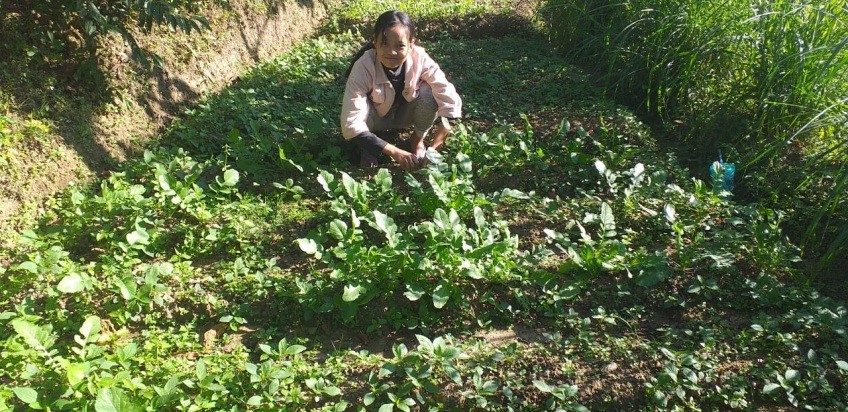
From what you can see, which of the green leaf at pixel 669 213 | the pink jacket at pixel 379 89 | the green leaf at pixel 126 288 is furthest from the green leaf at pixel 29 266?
the green leaf at pixel 669 213

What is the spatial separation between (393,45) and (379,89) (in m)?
0.36

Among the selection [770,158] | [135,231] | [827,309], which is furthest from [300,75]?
[827,309]

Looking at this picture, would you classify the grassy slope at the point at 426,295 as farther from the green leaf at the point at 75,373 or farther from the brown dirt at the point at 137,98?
the brown dirt at the point at 137,98

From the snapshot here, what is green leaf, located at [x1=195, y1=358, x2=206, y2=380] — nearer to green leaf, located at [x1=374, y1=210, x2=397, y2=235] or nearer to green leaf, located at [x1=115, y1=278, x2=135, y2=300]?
green leaf, located at [x1=115, y1=278, x2=135, y2=300]

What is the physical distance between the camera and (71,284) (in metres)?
3.02

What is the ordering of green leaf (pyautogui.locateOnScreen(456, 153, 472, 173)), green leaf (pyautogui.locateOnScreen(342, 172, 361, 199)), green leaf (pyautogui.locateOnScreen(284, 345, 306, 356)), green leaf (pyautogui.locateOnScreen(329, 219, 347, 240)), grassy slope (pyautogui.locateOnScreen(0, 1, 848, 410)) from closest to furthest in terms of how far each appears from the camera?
grassy slope (pyautogui.locateOnScreen(0, 1, 848, 410))
green leaf (pyautogui.locateOnScreen(284, 345, 306, 356))
green leaf (pyautogui.locateOnScreen(329, 219, 347, 240))
green leaf (pyautogui.locateOnScreen(342, 172, 361, 199))
green leaf (pyautogui.locateOnScreen(456, 153, 472, 173))

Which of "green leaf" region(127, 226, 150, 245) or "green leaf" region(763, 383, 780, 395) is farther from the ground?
"green leaf" region(127, 226, 150, 245)

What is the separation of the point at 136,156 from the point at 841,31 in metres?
4.33

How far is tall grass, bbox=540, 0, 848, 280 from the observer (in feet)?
12.7

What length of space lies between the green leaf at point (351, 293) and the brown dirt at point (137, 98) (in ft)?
5.97

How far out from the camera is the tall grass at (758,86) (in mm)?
3857

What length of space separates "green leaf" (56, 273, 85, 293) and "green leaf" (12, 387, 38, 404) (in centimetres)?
59

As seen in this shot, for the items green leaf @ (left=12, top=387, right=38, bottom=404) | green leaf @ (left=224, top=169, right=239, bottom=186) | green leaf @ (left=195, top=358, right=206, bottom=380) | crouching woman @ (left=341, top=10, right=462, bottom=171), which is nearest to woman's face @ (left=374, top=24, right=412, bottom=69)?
crouching woman @ (left=341, top=10, right=462, bottom=171)

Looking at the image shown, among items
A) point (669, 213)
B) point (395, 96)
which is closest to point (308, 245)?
point (395, 96)
